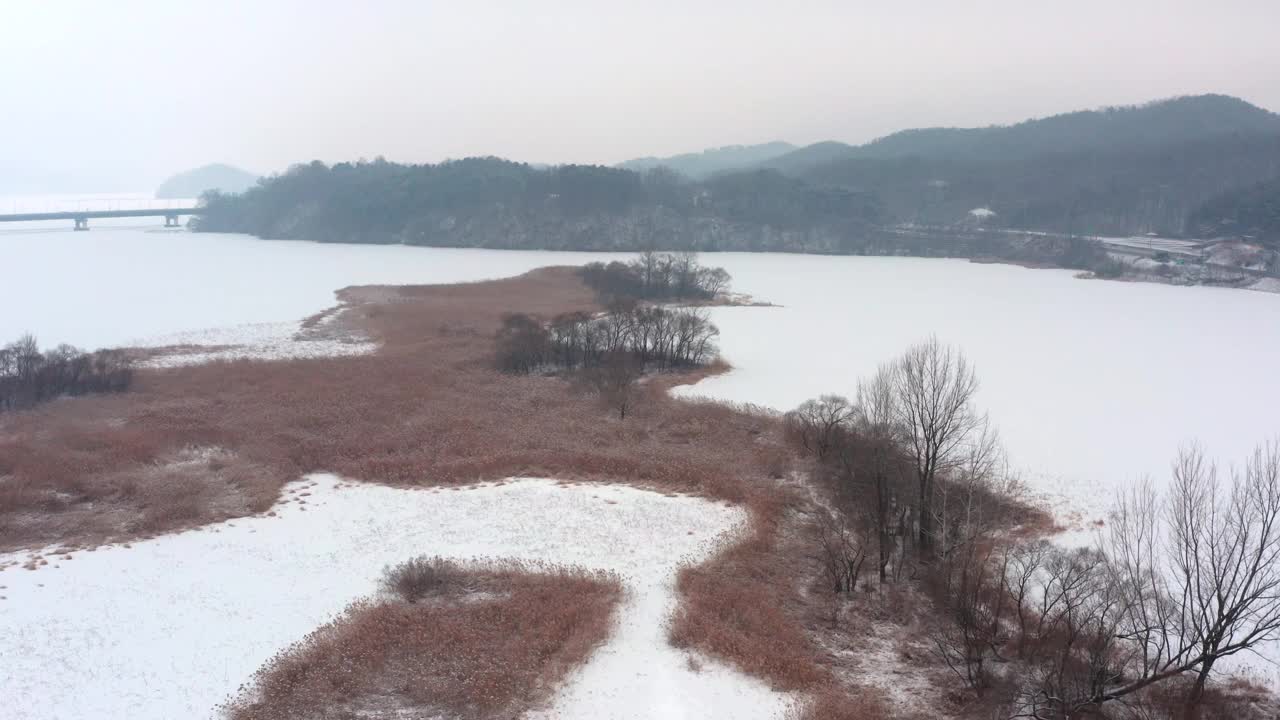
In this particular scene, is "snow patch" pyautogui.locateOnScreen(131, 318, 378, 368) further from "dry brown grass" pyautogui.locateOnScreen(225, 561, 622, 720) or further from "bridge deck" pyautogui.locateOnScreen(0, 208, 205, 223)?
"bridge deck" pyautogui.locateOnScreen(0, 208, 205, 223)

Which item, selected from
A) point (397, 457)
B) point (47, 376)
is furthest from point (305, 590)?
point (47, 376)

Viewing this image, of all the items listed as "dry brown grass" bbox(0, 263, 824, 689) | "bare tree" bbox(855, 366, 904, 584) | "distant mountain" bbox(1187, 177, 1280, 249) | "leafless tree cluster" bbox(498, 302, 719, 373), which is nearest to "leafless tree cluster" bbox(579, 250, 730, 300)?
"leafless tree cluster" bbox(498, 302, 719, 373)

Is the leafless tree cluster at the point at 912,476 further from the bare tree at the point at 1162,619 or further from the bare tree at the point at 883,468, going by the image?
the bare tree at the point at 1162,619

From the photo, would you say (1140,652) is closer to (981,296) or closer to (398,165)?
(981,296)

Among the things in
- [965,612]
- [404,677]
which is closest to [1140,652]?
[965,612]

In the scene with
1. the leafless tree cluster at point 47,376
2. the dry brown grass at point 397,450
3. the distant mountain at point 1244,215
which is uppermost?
the distant mountain at point 1244,215

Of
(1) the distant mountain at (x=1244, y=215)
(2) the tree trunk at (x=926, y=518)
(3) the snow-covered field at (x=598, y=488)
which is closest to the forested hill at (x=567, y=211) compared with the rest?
(3) the snow-covered field at (x=598, y=488)
